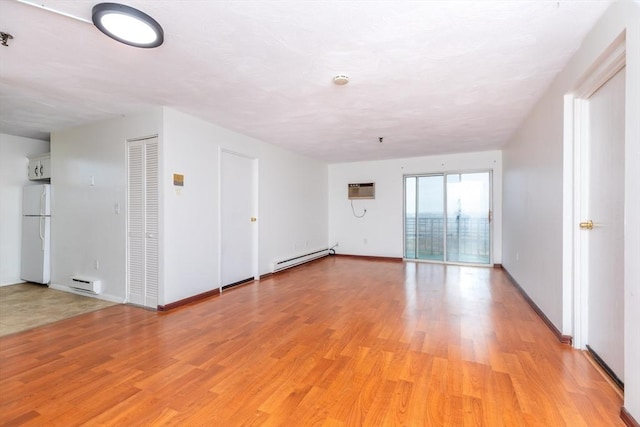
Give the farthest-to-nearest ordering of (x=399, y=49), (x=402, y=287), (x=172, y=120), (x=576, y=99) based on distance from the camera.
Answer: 1. (x=402, y=287)
2. (x=172, y=120)
3. (x=576, y=99)
4. (x=399, y=49)

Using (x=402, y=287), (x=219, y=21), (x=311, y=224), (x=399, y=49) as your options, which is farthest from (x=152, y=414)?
(x=311, y=224)

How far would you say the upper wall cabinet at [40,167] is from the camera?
15.0ft

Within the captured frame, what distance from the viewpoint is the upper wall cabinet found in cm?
458

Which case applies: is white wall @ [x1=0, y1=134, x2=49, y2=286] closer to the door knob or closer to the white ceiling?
the white ceiling

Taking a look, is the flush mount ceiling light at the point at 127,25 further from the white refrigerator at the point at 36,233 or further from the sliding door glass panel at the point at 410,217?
the sliding door glass panel at the point at 410,217

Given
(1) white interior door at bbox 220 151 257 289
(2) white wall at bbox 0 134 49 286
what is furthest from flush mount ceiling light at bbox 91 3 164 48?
(2) white wall at bbox 0 134 49 286

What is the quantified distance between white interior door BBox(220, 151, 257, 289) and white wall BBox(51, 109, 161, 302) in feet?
3.95

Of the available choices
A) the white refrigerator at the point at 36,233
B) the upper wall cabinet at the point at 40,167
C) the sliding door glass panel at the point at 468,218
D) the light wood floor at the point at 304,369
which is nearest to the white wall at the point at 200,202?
the light wood floor at the point at 304,369

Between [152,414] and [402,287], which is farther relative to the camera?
[402,287]

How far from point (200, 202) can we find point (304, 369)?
8.53 ft

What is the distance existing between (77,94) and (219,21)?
2204 millimetres

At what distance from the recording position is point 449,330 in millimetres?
2738

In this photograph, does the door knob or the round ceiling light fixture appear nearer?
the door knob

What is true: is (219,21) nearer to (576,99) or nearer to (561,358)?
(576,99)
